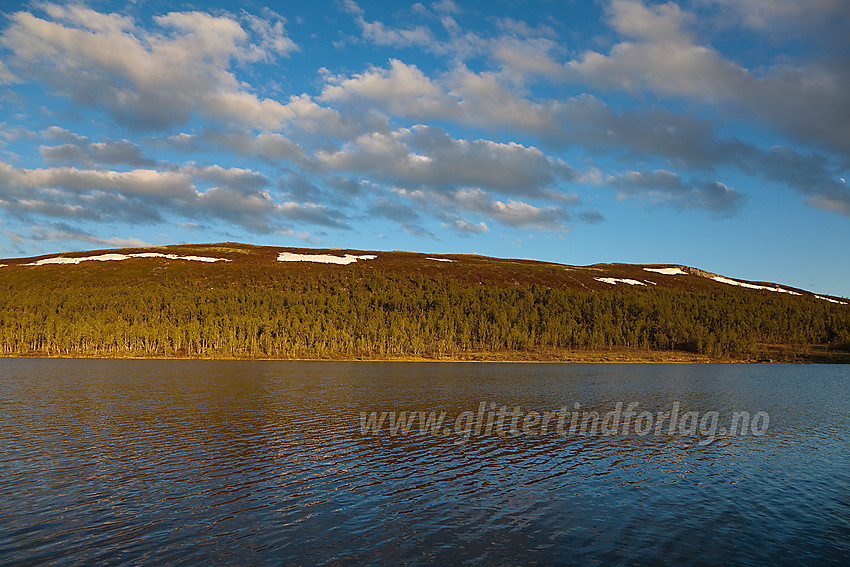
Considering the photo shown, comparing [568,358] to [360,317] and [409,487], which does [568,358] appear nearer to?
[360,317]

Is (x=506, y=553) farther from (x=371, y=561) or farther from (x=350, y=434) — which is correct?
(x=350, y=434)

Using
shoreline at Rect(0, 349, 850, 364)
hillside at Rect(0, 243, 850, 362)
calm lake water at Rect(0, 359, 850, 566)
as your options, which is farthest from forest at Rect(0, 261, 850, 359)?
calm lake water at Rect(0, 359, 850, 566)

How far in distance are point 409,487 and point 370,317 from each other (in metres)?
135

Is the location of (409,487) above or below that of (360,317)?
below

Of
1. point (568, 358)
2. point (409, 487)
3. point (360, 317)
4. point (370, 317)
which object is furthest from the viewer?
point (370, 317)

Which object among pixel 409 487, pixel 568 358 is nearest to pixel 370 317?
pixel 568 358

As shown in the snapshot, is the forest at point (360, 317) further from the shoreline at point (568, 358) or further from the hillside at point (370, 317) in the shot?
the shoreline at point (568, 358)

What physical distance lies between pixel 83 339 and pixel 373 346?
72.2 metres

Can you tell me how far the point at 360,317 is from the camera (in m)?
155

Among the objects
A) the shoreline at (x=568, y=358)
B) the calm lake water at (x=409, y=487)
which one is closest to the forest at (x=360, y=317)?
the shoreline at (x=568, y=358)

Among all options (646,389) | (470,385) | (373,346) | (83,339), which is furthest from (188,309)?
(646,389)

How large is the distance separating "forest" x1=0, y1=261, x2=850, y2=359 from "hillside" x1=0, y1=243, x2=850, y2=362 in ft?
1.38

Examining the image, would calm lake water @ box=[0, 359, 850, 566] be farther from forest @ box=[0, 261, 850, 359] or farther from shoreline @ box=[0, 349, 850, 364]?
forest @ box=[0, 261, 850, 359]

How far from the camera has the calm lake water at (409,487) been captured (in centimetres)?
1542
